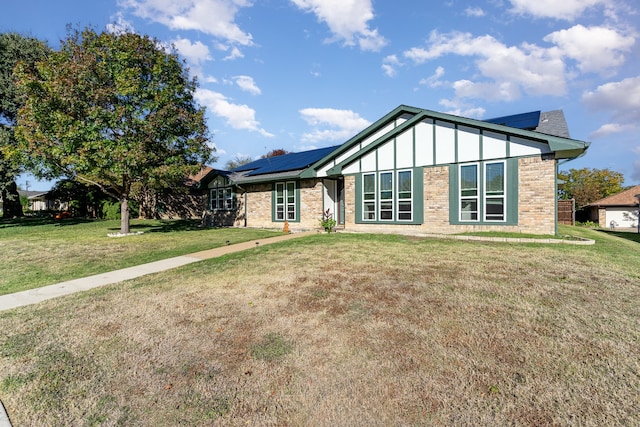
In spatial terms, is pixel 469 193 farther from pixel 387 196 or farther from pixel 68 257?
pixel 68 257

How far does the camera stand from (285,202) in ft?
58.9

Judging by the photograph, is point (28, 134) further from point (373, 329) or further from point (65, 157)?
point (373, 329)

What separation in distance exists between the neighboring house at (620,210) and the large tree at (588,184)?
621 cm

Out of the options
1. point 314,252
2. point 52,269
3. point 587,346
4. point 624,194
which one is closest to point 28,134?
point 52,269

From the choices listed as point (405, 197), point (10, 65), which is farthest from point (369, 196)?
point (10, 65)

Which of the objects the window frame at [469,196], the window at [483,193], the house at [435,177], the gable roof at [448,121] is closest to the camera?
the gable roof at [448,121]

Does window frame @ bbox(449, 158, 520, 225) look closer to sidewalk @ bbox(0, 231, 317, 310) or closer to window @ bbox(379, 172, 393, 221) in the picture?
window @ bbox(379, 172, 393, 221)

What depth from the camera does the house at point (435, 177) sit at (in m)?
11.2

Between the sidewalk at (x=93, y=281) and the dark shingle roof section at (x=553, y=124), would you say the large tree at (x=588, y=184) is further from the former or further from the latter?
the sidewalk at (x=93, y=281)

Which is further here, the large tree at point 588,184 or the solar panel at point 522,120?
the large tree at point 588,184

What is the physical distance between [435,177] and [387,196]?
227cm

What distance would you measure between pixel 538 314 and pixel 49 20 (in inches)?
850

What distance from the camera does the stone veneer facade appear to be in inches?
435

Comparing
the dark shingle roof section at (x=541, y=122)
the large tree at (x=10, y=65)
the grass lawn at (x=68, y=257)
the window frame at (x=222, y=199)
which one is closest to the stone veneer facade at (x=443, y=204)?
the dark shingle roof section at (x=541, y=122)
